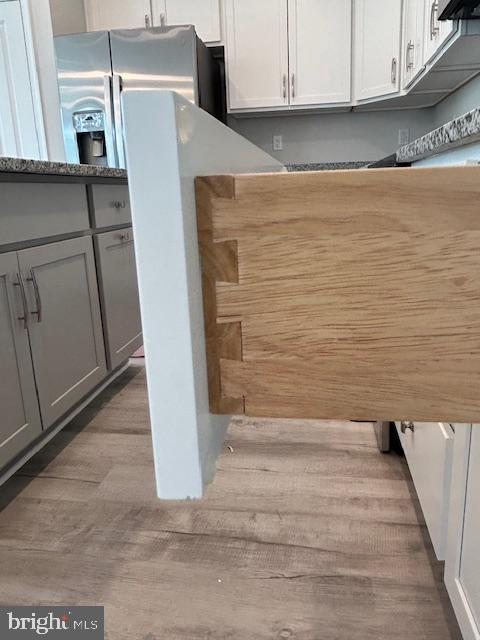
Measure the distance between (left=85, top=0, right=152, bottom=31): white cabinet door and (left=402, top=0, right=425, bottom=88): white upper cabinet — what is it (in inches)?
62.2

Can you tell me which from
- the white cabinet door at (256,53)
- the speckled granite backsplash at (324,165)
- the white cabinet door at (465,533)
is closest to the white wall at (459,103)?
the speckled granite backsplash at (324,165)

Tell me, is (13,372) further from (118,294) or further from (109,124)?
(109,124)

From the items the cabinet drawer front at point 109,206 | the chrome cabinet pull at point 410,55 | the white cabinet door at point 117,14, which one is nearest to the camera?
the cabinet drawer front at point 109,206

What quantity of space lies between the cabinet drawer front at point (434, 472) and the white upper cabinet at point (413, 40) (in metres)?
1.96

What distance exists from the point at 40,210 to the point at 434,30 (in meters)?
1.75

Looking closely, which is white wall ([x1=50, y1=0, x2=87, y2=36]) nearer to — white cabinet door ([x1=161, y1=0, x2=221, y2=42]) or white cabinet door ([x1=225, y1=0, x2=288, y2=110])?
white cabinet door ([x1=161, y1=0, x2=221, y2=42])

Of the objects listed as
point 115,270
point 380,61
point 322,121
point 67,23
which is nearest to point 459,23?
point 380,61

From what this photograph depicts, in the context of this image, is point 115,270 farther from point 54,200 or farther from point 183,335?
point 183,335

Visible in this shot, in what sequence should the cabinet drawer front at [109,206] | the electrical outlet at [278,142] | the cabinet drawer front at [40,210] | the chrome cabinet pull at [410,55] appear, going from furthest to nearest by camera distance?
the electrical outlet at [278,142] < the chrome cabinet pull at [410,55] < the cabinet drawer front at [109,206] < the cabinet drawer front at [40,210]

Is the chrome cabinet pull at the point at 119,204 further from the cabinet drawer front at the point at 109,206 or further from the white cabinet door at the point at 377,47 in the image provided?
the white cabinet door at the point at 377,47

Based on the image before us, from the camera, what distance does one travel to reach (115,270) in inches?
88.4

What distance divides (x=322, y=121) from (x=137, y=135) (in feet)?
11.6

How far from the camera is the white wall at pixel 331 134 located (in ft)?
11.6

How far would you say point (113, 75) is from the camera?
10.1 feet
